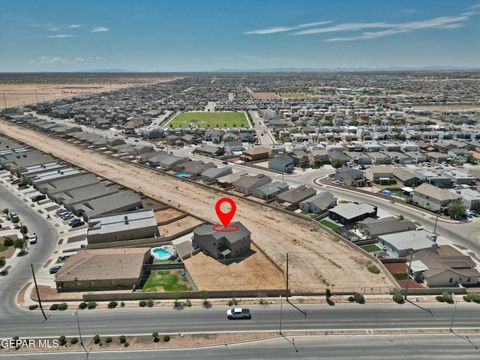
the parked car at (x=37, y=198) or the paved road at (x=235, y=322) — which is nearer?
the paved road at (x=235, y=322)

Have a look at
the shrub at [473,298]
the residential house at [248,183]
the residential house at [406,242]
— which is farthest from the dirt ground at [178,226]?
the shrub at [473,298]

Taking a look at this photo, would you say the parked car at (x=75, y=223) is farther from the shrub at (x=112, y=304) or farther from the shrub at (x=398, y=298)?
the shrub at (x=398, y=298)

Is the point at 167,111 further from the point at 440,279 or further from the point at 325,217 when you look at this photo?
the point at 440,279

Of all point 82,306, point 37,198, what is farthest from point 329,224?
point 37,198

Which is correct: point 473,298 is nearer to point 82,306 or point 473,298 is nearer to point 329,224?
point 329,224

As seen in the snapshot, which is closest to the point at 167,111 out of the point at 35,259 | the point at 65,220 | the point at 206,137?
the point at 206,137

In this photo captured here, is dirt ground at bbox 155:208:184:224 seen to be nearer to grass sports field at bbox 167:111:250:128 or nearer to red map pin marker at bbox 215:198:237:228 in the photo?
red map pin marker at bbox 215:198:237:228
